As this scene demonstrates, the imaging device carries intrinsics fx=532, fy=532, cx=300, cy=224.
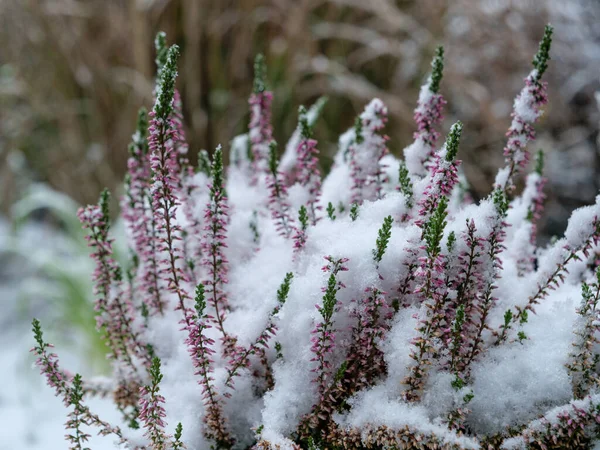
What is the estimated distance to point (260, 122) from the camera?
3.66ft

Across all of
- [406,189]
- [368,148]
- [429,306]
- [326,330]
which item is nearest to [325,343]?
[326,330]

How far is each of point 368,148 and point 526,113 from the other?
0.89 feet

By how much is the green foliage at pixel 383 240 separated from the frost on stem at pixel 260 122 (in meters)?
0.43

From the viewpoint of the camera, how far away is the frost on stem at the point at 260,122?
41.8 inches

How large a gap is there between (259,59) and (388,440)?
0.72 meters

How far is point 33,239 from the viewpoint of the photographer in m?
4.04

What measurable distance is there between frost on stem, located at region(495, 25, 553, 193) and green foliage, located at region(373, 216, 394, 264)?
0.92 feet

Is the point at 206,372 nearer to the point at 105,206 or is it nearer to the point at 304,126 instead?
the point at 105,206

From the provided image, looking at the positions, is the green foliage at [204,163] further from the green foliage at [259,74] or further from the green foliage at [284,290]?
the green foliage at [284,290]

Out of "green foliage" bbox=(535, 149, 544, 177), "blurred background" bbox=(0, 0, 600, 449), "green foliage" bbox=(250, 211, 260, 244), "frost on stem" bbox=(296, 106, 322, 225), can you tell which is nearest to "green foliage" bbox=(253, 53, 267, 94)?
"frost on stem" bbox=(296, 106, 322, 225)

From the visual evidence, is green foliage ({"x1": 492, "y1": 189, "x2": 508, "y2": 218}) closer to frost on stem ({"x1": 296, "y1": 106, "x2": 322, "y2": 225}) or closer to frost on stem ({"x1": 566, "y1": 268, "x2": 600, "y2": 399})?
frost on stem ({"x1": 566, "y1": 268, "x2": 600, "y2": 399})

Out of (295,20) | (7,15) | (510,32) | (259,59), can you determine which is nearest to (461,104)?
(510,32)

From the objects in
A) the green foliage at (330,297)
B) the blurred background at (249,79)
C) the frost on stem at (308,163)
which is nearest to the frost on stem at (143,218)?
the frost on stem at (308,163)

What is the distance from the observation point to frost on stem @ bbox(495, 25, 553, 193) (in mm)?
828
